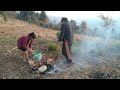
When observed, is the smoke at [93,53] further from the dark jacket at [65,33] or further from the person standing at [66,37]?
the dark jacket at [65,33]

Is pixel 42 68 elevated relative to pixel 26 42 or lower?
lower

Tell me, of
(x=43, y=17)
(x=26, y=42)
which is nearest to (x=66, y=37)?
(x=26, y=42)

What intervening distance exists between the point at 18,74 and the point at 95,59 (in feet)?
11.6

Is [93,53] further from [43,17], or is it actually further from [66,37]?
[43,17]

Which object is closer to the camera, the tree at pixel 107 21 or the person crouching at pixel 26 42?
the person crouching at pixel 26 42

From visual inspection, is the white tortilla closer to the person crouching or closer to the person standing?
the person crouching

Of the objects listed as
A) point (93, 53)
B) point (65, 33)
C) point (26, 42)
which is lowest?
point (93, 53)

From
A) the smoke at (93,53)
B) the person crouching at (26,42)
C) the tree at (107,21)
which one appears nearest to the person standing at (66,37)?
the smoke at (93,53)

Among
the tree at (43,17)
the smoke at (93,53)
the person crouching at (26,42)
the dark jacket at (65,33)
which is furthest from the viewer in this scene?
the tree at (43,17)

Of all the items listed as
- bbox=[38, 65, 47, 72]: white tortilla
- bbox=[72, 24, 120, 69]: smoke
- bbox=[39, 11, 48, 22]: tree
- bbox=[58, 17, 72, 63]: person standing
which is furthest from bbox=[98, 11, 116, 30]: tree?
bbox=[38, 65, 47, 72]: white tortilla

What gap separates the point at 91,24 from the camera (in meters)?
24.4

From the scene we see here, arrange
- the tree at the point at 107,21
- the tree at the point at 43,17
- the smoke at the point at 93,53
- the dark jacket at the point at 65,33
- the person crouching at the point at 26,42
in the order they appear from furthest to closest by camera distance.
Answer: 1. the tree at the point at 43,17
2. the tree at the point at 107,21
3. the smoke at the point at 93,53
4. the dark jacket at the point at 65,33
5. the person crouching at the point at 26,42

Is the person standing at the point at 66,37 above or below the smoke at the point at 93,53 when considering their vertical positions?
above

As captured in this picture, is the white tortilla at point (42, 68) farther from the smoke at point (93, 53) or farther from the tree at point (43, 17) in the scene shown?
the tree at point (43, 17)
